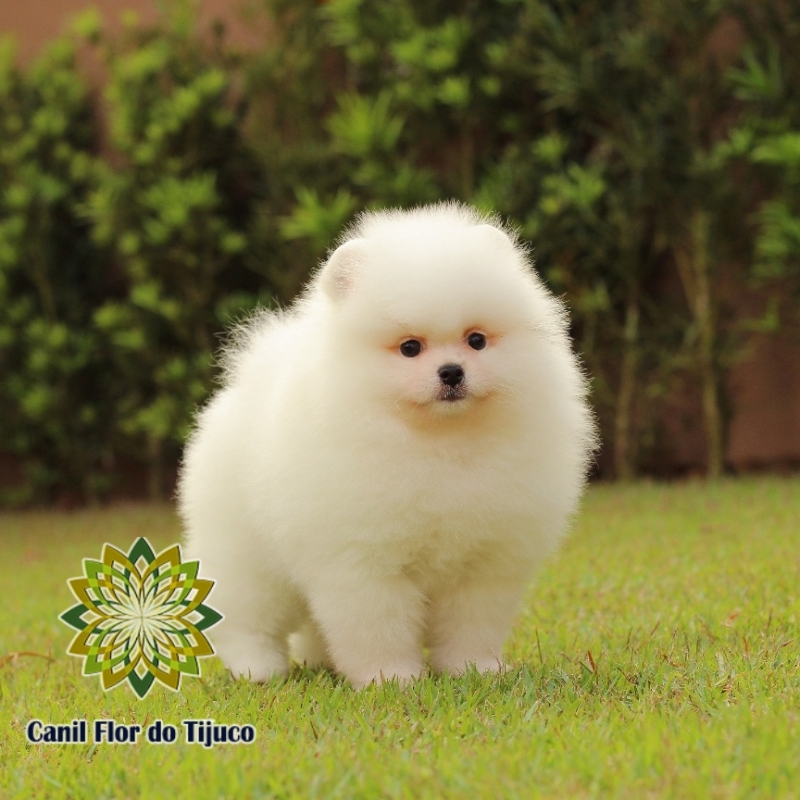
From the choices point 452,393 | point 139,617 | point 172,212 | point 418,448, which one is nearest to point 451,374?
point 452,393

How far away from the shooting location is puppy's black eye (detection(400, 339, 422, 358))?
2619mm

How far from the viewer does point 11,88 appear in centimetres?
888

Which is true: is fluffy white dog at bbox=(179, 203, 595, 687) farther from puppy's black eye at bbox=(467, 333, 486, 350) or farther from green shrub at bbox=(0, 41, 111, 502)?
green shrub at bbox=(0, 41, 111, 502)

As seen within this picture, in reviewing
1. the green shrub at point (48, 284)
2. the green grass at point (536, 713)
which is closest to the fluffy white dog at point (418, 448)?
the green grass at point (536, 713)

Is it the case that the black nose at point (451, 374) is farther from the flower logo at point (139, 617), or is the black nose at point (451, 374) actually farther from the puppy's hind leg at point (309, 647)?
the puppy's hind leg at point (309, 647)

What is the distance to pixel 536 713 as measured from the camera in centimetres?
236

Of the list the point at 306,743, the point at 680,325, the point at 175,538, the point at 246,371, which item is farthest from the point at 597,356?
the point at 306,743

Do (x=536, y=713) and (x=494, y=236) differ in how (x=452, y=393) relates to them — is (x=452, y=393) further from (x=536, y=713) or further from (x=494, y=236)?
(x=536, y=713)

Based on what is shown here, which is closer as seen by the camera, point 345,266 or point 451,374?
point 451,374

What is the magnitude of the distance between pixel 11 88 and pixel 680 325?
561cm

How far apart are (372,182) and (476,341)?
498cm

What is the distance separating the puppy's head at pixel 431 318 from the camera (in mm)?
2566

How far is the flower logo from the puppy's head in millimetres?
645

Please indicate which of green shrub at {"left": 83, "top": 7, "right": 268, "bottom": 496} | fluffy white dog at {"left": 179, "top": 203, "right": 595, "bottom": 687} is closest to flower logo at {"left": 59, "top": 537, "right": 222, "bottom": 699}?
fluffy white dog at {"left": 179, "top": 203, "right": 595, "bottom": 687}
